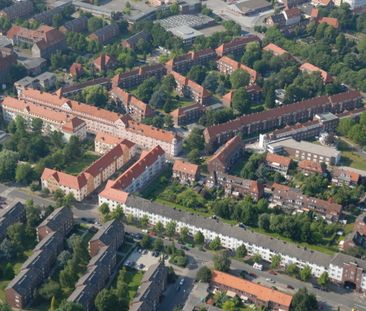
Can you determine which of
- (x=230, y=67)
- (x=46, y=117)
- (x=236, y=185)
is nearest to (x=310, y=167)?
(x=236, y=185)

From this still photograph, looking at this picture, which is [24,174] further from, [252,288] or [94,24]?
[94,24]

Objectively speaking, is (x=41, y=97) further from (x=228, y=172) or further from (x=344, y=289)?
(x=344, y=289)

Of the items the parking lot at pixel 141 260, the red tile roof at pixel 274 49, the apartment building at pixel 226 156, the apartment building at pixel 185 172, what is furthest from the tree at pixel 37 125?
the red tile roof at pixel 274 49

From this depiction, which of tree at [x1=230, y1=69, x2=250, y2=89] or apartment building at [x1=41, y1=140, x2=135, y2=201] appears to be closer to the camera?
apartment building at [x1=41, y1=140, x2=135, y2=201]

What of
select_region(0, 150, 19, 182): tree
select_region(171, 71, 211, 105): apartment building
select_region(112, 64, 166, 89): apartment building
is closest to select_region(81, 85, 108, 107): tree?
select_region(112, 64, 166, 89): apartment building

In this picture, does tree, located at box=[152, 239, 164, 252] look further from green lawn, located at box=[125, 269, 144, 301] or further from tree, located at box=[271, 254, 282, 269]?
tree, located at box=[271, 254, 282, 269]

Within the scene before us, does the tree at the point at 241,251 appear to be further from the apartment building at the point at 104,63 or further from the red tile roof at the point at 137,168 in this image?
the apartment building at the point at 104,63
